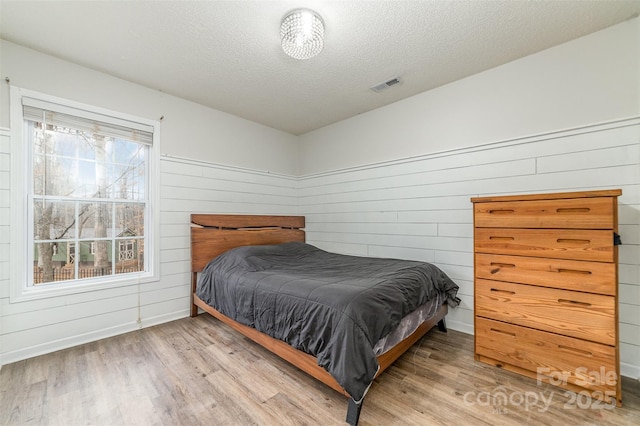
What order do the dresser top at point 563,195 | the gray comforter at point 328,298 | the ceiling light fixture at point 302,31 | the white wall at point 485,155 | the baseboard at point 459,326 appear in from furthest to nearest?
the baseboard at point 459,326 → the white wall at point 485,155 → the ceiling light fixture at point 302,31 → the dresser top at point 563,195 → the gray comforter at point 328,298

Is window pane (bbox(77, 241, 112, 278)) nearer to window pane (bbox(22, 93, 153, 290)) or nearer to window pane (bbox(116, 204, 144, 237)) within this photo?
window pane (bbox(22, 93, 153, 290))

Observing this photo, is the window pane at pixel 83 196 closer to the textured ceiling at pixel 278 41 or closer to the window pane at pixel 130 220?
the window pane at pixel 130 220

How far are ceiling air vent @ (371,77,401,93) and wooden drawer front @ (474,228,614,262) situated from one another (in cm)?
167

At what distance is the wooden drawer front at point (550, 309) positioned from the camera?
157 centimetres

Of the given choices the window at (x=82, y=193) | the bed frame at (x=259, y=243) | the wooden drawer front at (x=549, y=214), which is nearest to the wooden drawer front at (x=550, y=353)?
the bed frame at (x=259, y=243)

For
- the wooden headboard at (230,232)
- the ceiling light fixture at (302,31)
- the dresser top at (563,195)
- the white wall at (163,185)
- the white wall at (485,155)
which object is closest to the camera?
the dresser top at (563,195)

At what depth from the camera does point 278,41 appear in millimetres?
2094

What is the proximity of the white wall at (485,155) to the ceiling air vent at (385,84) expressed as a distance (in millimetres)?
398

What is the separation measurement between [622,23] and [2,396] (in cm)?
495

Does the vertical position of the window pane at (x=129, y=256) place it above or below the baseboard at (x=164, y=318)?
above

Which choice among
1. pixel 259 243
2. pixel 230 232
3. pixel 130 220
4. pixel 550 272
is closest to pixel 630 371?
pixel 550 272

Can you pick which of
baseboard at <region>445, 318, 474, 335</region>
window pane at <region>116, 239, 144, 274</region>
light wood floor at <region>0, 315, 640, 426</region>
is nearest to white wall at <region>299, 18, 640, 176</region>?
baseboard at <region>445, 318, 474, 335</region>

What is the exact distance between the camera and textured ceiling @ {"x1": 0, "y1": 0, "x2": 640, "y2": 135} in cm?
178

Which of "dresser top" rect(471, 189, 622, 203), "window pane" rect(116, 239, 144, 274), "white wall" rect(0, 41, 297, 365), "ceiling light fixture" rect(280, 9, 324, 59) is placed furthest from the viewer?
Result: "window pane" rect(116, 239, 144, 274)
